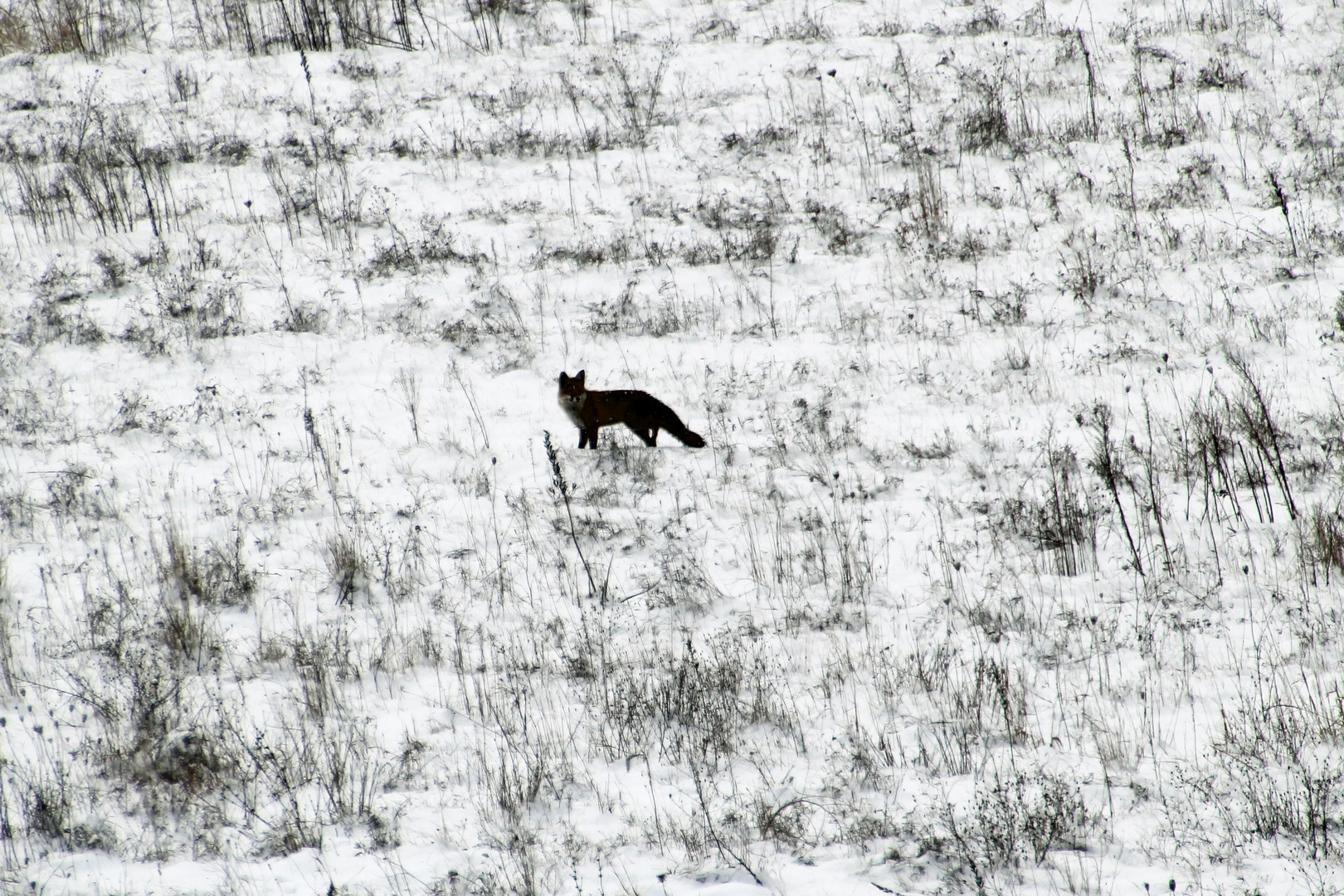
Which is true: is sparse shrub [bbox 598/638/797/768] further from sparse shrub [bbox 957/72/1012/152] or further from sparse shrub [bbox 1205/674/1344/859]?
sparse shrub [bbox 957/72/1012/152]

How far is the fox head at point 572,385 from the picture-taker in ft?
19.0

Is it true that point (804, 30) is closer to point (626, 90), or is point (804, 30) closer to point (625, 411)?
point (626, 90)

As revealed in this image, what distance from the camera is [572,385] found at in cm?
581

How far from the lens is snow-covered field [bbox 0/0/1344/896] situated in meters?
3.43

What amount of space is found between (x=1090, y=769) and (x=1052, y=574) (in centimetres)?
Answer: 133

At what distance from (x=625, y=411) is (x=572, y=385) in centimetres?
37

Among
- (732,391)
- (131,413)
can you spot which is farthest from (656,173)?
(131,413)

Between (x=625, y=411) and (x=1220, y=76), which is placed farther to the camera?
(x=1220, y=76)

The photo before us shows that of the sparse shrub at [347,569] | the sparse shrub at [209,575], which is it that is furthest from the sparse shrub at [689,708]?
the sparse shrub at [209,575]

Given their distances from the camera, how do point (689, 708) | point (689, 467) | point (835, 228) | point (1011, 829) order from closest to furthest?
point (1011, 829) < point (689, 708) < point (689, 467) < point (835, 228)

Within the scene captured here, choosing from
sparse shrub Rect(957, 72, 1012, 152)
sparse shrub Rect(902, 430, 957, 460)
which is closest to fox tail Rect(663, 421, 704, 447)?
sparse shrub Rect(902, 430, 957, 460)

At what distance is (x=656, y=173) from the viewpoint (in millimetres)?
9391

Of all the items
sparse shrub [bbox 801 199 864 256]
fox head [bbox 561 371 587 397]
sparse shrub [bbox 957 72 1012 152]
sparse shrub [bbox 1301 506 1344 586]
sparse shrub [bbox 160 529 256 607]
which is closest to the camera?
sparse shrub [bbox 1301 506 1344 586]

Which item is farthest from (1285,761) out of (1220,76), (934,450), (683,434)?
(1220,76)
